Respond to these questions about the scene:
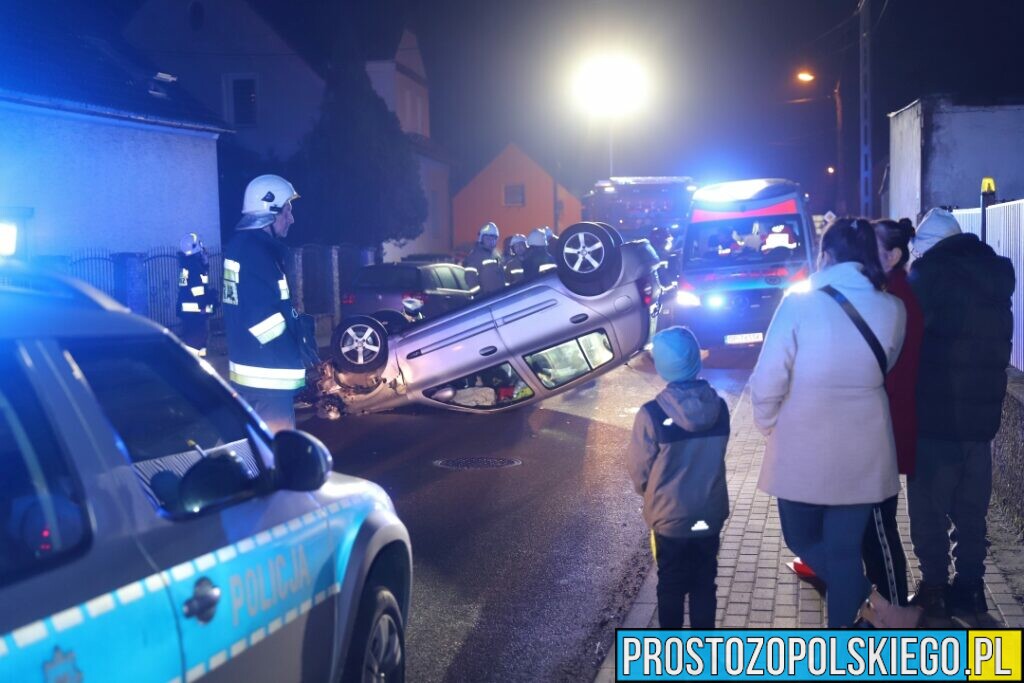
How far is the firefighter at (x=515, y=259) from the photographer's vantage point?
15.3 meters

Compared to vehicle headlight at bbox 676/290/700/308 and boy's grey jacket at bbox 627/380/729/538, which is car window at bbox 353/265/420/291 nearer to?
vehicle headlight at bbox 676/290/700/308

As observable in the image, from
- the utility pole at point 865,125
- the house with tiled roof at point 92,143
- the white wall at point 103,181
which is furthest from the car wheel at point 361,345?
the utility pole at point 865,125

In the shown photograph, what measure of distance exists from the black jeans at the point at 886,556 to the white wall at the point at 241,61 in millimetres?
36166

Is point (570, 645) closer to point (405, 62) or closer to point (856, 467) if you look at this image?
point (856, 467)

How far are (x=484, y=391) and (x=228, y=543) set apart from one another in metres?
7.97

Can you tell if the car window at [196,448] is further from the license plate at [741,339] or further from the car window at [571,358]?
the license plate at [741,339]

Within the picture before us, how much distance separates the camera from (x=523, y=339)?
10562 millimetres

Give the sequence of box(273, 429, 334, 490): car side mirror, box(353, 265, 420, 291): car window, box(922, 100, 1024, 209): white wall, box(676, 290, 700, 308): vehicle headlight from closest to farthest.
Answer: box(273, 429, 334, 490): car side mirror → box(676, 290, 700, 308): vehicle headlight → box(353, 265, 420, 291): car window → box(922, 100, 1024, 209): white wall

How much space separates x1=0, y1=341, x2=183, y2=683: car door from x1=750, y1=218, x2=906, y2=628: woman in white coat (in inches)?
106

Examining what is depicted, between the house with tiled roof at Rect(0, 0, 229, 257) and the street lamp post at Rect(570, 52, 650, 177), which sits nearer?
the house with tiled roof at Rect(0, 0, 229, 257)

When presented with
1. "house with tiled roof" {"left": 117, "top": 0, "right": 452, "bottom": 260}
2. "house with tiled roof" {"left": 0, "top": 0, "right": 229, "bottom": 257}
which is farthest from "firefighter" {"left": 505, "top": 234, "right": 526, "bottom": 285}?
"house with tiled roof" {"left": 117, "top": 0, "right": 452, "bottom": 260}

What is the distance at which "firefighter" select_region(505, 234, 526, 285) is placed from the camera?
15.3m

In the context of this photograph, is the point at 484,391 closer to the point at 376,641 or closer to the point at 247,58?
the point at 376,641

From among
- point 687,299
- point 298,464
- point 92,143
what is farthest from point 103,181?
point 298,464
